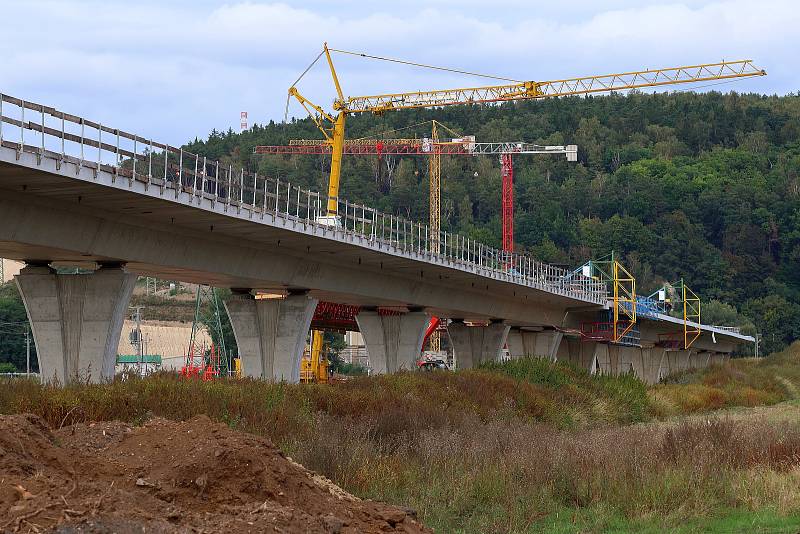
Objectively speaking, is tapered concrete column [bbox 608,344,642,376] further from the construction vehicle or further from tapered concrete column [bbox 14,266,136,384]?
tapered concrete column [bbox 14,266,136,384]

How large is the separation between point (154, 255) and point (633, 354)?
3061 inches

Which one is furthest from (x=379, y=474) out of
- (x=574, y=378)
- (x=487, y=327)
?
(x=487, y=327)

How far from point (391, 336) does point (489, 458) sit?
39257 mm

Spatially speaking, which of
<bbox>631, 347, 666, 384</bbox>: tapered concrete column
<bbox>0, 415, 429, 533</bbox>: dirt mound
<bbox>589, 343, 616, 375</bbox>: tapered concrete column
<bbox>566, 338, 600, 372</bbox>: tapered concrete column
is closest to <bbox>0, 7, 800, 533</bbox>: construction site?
<bbox>0, 415, 429, 533</bbox>: dirt mound

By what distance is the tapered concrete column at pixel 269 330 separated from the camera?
4700 centimetres

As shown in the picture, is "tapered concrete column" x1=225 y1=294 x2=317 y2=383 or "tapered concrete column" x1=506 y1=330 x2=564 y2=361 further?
"tapered concrete column" x1=506 y1=330 x2=564 y2=361

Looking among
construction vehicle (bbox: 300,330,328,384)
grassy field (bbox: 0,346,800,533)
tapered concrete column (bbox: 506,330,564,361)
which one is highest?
tapered concrete column (bbox: 506,330,564,361)

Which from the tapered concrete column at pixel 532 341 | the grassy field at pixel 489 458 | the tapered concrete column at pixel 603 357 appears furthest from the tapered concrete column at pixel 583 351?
the grassy field at pixel 489 458

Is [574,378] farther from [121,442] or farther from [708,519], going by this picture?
[121,442]

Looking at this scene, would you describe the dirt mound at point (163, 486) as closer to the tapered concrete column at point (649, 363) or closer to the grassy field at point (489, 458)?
the grassy field at point (489, 458)

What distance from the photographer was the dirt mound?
10.6 metres

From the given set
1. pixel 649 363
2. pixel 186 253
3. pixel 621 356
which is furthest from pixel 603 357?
pixel 186 253

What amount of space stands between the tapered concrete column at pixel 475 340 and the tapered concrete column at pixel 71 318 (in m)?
40.9

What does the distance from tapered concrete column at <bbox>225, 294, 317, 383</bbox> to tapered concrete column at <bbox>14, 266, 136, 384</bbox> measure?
1212cm
